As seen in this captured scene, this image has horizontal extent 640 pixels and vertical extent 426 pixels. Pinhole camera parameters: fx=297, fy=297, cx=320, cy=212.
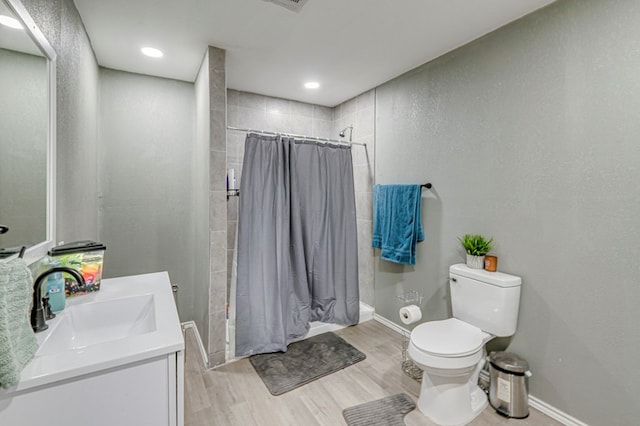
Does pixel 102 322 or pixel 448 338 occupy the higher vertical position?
pixel 102 322

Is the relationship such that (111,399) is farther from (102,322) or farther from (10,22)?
(10,22)

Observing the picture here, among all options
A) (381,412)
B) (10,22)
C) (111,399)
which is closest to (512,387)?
(381,412)

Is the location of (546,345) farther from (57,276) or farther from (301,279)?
(57,276)

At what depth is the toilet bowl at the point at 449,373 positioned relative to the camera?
67.4 inches

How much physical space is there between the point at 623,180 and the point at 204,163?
2660mm

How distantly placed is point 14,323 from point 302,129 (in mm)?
3151

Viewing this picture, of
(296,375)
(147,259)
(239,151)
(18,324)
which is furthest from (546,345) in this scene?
(147,259)

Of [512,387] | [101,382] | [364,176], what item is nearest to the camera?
[101,382]

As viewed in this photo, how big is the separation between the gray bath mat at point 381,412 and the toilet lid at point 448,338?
0.44 m

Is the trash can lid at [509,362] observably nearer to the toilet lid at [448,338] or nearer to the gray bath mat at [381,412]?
the toilet lid at [448,338]

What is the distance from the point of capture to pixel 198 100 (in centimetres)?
277

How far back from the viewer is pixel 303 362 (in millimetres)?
2365

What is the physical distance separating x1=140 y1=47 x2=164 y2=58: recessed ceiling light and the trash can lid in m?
3.30

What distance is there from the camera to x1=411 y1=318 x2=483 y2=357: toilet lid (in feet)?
5.67
